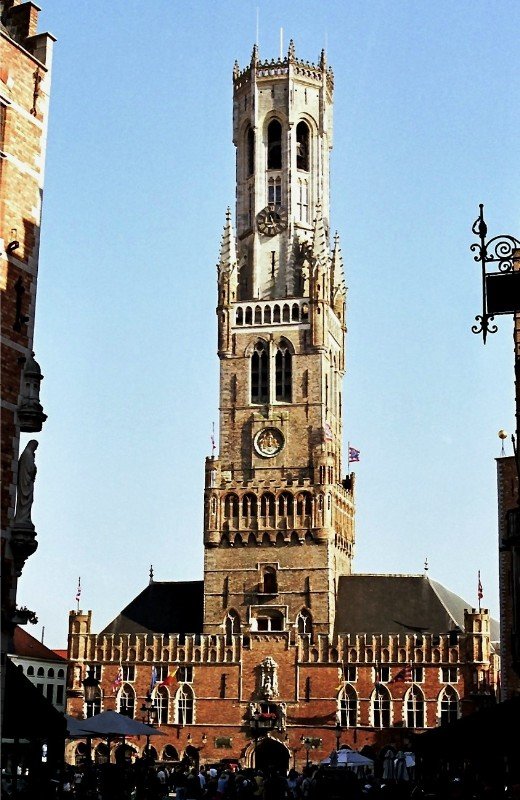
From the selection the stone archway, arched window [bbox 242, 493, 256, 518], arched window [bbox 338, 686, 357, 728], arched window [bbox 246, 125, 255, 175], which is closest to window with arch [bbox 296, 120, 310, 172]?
arched window [bbox 246, 125, 255, 175]

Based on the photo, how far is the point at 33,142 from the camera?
2386 centimetres

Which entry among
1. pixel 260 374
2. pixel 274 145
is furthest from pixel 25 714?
pixel 274 145

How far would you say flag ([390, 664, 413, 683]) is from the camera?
73.7 meters

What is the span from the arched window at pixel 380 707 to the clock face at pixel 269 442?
15.5 m

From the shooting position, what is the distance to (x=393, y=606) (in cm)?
7831

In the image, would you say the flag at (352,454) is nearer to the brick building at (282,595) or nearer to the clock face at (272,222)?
the brick building at (282,595)

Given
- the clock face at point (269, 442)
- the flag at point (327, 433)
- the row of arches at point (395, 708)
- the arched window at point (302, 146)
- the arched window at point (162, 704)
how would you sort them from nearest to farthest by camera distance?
the row of arches at point (395, 708) → the arched window at point (162, 704) → the flag at point (327, 433) → the clock face at point (269, 442) → the arched window at point (302, 146)

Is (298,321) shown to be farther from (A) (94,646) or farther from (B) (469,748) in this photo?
(B) (469,748)

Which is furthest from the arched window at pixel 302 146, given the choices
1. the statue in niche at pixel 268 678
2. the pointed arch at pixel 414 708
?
the pointed arch at pixel 414 708

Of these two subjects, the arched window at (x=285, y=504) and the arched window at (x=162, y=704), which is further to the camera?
the arched window at (x=285, y=504)

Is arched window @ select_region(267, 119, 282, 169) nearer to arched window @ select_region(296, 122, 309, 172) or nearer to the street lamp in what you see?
arched window @ select_region(296, 122, 309, 172)

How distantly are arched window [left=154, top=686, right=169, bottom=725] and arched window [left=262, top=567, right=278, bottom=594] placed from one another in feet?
27.7

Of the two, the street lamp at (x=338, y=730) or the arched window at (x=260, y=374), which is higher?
the arched window at (x=260, y=374)

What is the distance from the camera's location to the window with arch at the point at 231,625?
252ft
